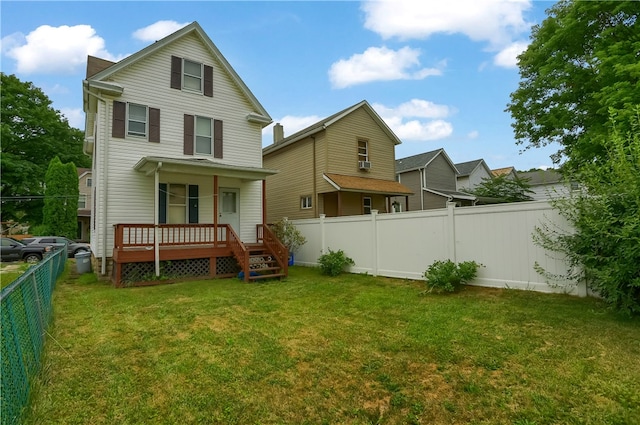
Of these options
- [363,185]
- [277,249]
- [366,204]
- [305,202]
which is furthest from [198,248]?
[366,204]

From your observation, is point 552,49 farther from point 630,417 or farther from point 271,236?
point 630,417

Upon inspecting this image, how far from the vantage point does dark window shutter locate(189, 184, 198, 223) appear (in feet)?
38.7

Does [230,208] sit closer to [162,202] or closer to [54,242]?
[162,202]

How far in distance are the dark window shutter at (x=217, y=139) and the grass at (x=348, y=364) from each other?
7029 mm

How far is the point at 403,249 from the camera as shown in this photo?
907 centimetres

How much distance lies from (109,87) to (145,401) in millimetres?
10409

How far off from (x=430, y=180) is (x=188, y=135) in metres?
17.8

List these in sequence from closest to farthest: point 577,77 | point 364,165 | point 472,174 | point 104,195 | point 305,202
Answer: point 104,195
point 577,77
point 305,202
point 364,165
point 472,174

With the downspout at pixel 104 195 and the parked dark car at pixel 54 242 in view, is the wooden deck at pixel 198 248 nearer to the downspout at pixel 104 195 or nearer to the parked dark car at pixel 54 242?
the downspout at pixel 104 195

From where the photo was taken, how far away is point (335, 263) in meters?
10.3

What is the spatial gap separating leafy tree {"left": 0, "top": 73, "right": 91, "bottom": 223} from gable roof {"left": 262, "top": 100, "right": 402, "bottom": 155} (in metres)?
21.7

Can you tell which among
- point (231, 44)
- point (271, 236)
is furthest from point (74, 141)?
point (271, 236)

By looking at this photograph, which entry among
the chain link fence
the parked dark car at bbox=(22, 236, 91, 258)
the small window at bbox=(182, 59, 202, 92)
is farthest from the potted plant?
the parked dark car at bbox=(22, 236, 91, 258)

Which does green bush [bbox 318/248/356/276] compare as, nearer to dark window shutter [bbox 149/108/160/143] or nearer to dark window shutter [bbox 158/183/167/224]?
dark window shutter [bbox 158/183/167/224]
